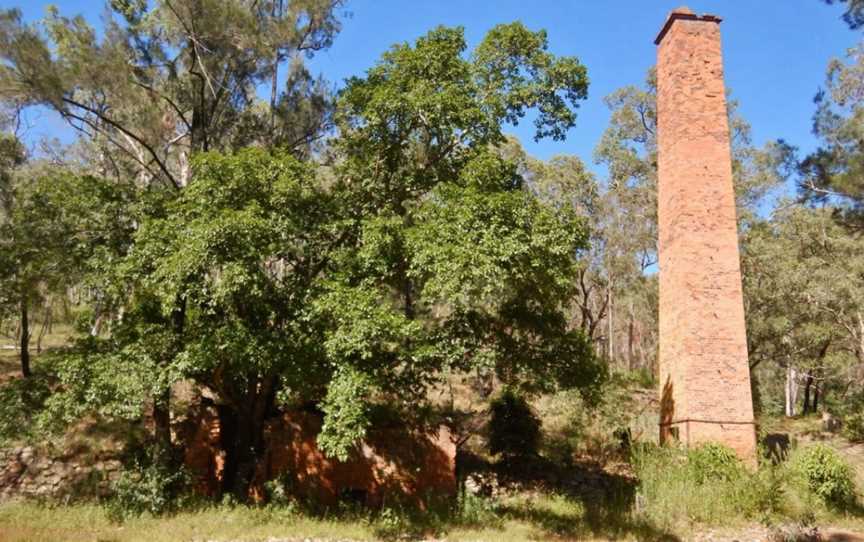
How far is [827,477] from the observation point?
13539 millimetres

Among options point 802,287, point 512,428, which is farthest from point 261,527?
point 802,287

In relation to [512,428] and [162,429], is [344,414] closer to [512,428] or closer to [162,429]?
[162,429]

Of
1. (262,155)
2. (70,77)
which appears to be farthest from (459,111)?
(70,77)

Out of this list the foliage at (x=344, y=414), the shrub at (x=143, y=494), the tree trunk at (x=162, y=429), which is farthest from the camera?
the tree trunk at (x=162, y=429)

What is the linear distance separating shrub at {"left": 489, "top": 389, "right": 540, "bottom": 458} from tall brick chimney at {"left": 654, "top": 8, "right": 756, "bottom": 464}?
3162 mm

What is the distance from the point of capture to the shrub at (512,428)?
655 inches

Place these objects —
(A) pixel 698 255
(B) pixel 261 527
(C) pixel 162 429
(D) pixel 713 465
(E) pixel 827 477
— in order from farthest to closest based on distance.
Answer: (A) pixel 698 255 → (C) pixel 162 429 → (E) pixel 827 477 → (D) pixel 713 465 → (B) pixel 261 527

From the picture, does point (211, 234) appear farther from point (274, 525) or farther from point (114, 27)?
point (114, 27)

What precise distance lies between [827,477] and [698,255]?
5.21m

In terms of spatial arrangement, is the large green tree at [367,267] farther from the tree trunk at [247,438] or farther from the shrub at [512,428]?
the shrub at [512,428]

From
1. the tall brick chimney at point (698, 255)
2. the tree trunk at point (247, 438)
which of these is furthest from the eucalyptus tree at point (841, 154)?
the tree trunk at point (247, 438)

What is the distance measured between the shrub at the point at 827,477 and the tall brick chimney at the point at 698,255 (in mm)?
1027

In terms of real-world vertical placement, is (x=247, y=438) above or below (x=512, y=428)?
below

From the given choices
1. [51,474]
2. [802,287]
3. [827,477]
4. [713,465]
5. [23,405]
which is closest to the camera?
[23,405]
